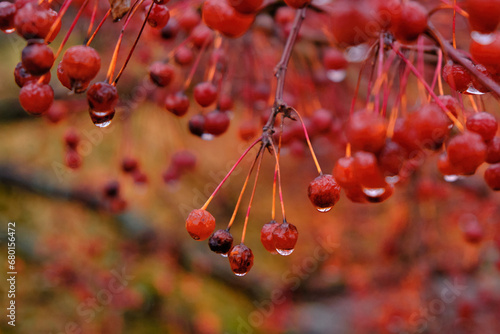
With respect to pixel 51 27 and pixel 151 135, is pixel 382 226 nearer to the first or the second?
pixel 151 135

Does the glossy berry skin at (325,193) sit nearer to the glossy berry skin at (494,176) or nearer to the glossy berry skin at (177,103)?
the glossy berry skin at (494,176)

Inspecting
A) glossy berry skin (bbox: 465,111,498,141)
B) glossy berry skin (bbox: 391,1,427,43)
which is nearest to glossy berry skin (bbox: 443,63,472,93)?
glossy berry skin (bbox: 465,111,498,141)

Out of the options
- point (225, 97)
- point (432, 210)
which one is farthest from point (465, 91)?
point (432, 210)

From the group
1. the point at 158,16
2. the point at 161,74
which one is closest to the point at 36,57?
the point at 158,16

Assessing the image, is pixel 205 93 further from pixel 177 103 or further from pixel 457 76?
pixel 457 76

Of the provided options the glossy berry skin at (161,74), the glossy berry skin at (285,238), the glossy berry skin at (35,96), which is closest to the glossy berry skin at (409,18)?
the glossy berry skin at (285,238)

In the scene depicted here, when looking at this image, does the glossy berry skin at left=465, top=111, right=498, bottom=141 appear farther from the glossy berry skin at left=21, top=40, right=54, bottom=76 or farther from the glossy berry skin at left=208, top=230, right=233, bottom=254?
the glossy berry skin at left=21, top=40, right=54, bottom=76
